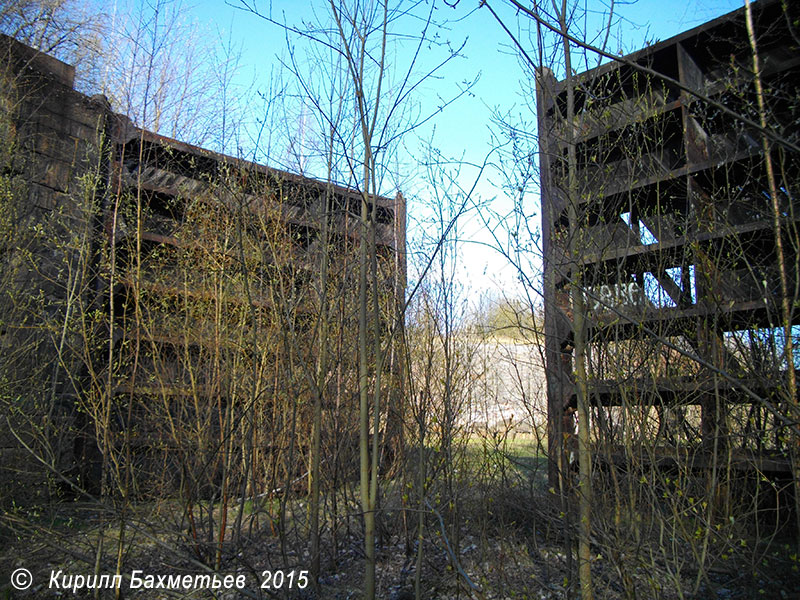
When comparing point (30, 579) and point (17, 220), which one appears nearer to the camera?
point (30, 579)

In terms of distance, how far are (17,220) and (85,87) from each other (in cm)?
1007

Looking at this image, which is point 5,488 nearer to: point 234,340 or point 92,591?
point 92,591

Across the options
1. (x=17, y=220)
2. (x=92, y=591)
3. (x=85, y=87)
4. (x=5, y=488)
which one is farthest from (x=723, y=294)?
(x=85, y=87)

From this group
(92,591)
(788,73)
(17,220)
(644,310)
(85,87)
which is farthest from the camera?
(85,87)

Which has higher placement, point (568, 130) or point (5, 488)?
point (568, 130)

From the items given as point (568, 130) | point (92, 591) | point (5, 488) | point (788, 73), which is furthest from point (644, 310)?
point (5, 488)

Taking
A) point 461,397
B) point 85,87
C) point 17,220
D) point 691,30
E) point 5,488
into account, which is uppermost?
point 85,87

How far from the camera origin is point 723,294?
15.6 ft

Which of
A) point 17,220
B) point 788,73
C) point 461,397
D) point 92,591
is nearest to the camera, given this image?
point 788,73

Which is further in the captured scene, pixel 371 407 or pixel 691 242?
pixel 371 407

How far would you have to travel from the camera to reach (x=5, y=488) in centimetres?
591

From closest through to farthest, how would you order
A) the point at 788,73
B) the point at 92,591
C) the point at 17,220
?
1. the point at 788,73
2. the point at 92,591
3. the point at 17,220

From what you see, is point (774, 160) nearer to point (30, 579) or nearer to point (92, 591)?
point (92, 591)

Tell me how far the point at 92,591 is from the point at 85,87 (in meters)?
14.3
